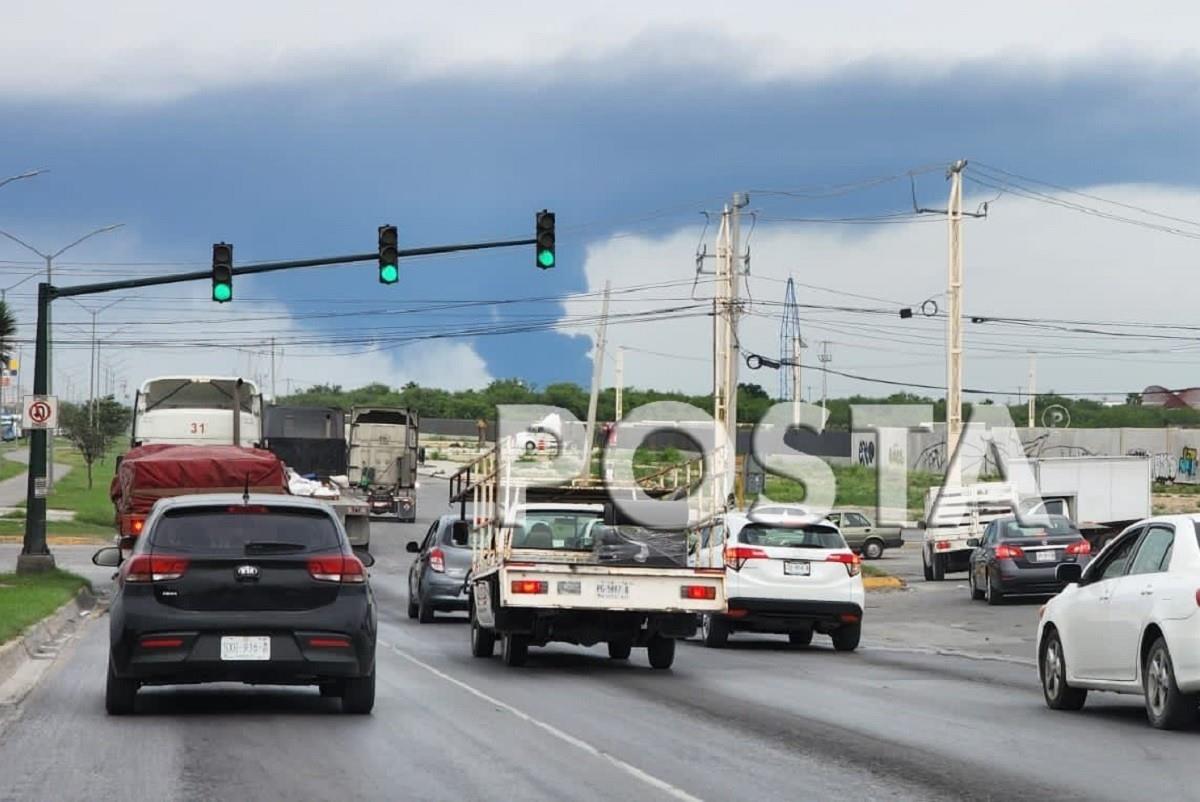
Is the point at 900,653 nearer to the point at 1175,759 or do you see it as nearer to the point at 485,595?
the point at 485,595

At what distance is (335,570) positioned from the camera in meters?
14.7

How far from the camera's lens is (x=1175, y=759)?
12.3m

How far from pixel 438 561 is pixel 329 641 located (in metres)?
13.9

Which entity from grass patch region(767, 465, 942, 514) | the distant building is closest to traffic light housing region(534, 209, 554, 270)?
grass patch region(767, 465, 942, 514)

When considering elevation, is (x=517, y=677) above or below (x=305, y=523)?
below

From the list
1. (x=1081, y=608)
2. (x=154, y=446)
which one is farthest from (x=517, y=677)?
(x=154, y=446)

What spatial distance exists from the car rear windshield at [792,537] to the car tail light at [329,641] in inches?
413

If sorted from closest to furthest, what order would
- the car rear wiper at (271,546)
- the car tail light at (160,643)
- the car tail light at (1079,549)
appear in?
the car tail light at (160,643) < the car rear wiper at (271,546) < the car tail light at (1079,549)

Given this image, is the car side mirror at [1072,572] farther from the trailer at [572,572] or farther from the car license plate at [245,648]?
the car license plate at [245,648]

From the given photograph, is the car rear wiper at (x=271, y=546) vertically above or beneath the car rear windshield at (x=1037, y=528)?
above

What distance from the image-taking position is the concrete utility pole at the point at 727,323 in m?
47.9

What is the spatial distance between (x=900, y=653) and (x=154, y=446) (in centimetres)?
1637

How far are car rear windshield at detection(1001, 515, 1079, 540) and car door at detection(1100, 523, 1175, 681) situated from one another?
20380 millimetres

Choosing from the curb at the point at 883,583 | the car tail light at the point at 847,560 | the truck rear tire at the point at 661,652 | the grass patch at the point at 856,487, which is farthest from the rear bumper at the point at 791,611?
the grass patch at the point at 856,487
